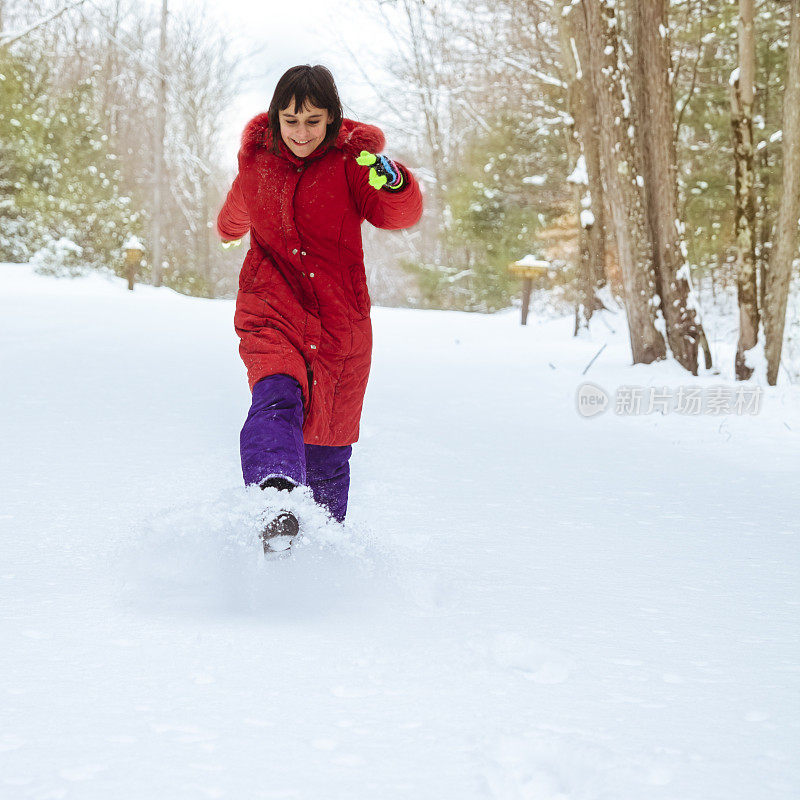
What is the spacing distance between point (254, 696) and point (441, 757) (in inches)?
14.8

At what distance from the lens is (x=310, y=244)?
2611 millimetres

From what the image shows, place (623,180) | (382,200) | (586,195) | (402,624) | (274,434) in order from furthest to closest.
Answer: (586,195) < (623,180) < (382,200) < (274,434) < (402,624)

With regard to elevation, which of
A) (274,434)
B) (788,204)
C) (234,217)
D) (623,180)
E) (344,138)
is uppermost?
(623,180)

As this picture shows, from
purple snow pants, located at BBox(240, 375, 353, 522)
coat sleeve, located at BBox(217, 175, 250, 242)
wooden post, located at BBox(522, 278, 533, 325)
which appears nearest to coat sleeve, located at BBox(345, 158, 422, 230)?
coat sleeve, located at BBox(217, 175, 250, 242)

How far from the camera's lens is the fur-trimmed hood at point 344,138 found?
8.61 feet

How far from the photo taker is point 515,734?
4.88 feet

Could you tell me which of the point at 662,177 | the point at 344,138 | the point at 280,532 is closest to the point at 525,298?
the point at 662,177

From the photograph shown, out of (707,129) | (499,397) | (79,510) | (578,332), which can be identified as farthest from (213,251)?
(79,510)

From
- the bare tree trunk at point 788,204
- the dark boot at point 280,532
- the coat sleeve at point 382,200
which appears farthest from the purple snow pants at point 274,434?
the bare tree trunk at point 788,204

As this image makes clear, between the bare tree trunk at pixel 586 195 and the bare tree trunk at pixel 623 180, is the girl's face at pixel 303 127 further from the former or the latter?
the bare tree trunk at pixel 586 195

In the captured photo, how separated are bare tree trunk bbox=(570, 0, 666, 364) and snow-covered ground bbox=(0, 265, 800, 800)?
2.60 metres

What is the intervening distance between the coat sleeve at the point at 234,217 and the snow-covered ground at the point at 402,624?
91 cm

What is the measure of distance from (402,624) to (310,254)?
112 cm

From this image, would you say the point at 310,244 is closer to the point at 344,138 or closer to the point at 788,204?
the point at 344,138
